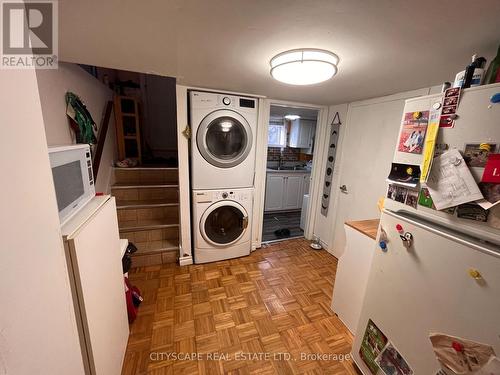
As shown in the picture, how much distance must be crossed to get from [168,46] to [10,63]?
2.85 ft

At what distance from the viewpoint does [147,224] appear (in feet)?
7.90

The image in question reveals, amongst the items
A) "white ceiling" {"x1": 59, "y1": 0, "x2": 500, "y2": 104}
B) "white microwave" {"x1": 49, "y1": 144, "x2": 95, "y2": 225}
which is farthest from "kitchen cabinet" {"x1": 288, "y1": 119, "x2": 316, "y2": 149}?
"white microwave" {"x1": 49, "y1": 144, "x2": 95, "y2": 225}

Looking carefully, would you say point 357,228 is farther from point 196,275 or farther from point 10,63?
point 10,63

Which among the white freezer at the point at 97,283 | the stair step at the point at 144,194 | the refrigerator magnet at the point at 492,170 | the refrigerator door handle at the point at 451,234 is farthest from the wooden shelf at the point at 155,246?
the refrigerator magnet at the point at 492,170

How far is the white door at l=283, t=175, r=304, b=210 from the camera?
414 centimetres

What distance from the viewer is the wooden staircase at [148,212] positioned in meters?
2.30

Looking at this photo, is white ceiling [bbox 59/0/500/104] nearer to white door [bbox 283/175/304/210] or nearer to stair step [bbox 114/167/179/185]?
stair step [bbox 114/167/179/185]

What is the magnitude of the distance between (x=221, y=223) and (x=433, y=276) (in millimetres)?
1907

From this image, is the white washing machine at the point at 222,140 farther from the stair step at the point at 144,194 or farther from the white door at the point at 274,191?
the white door at the point at 274,191

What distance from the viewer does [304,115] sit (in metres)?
4.15

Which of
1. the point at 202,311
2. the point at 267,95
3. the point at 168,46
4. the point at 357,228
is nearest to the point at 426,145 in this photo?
the point at 357,228

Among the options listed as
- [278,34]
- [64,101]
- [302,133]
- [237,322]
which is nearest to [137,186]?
[64,101]

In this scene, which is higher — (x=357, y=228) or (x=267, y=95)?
(x=267, y=95)

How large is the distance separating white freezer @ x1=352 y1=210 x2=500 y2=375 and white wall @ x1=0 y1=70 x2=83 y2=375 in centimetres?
137
